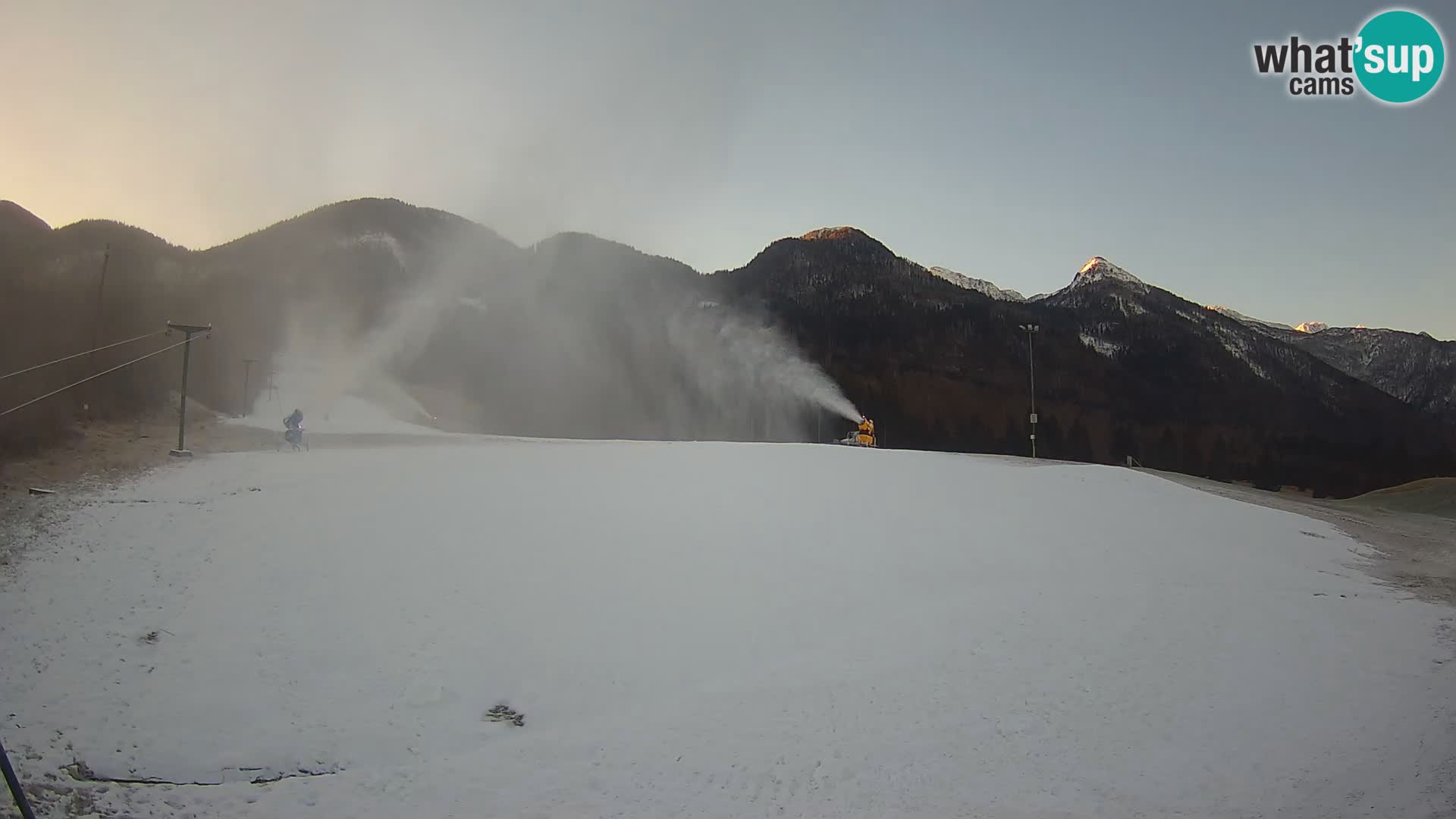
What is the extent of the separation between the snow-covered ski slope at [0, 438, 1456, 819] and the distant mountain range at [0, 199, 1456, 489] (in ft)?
71.6

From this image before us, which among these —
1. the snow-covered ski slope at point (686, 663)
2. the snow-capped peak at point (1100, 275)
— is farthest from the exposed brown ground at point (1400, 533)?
the snow-capped peak at point (1100, 275)

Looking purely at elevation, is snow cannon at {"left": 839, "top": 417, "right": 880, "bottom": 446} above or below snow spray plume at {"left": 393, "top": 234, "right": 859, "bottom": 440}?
below

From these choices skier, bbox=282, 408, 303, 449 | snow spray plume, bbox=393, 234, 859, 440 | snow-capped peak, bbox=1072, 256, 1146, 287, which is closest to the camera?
skier, bbox=282, 408, 303, 449

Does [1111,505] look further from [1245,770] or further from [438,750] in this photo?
[438,750]

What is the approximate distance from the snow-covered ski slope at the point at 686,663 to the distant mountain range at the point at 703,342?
2182 centimetres

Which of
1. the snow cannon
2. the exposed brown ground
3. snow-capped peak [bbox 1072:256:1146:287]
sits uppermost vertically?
snow-capped peak [bbox 1072:256:1146:287]

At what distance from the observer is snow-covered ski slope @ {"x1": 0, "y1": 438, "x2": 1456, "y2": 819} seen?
8.13 m

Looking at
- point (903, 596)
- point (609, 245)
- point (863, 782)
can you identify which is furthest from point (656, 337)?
point (863, 782)

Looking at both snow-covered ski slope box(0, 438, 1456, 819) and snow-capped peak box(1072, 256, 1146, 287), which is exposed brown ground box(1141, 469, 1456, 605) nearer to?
snow-covered ski slope box(0, 438, 1456, 819)

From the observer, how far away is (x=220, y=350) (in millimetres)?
42375

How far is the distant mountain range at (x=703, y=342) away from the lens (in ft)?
198

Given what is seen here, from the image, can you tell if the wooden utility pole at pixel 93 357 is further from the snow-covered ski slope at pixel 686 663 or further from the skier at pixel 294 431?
the snow-covered ski slope at pixel 686 663

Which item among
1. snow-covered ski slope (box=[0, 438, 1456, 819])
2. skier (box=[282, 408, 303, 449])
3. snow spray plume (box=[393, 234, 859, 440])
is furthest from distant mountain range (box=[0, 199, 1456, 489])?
snow-covered ski slope (box=[0, 438, 1456, 819])

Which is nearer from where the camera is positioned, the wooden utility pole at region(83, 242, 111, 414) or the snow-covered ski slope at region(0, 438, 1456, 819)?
the snow-covered ski slope at region(0, 438, 1456, 819)
